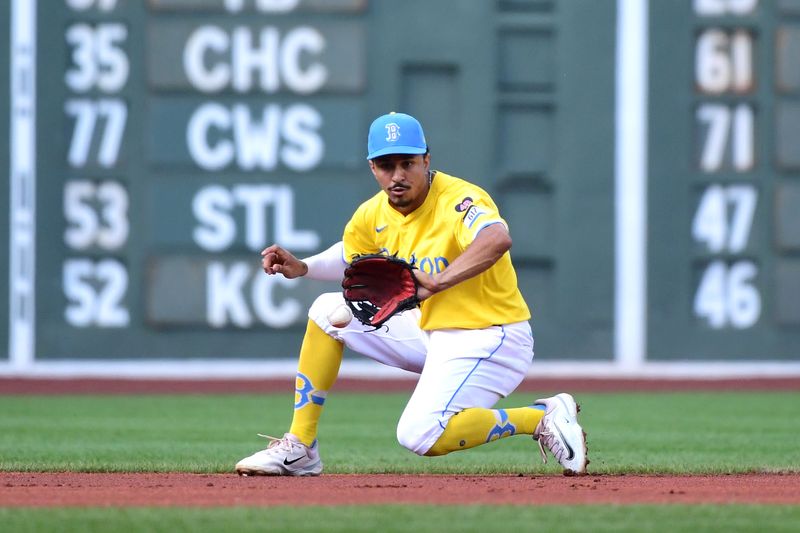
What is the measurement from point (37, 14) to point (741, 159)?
481cm

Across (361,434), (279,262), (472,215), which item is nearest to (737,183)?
(361,434)

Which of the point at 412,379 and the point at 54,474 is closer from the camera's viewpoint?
the point at 54,474

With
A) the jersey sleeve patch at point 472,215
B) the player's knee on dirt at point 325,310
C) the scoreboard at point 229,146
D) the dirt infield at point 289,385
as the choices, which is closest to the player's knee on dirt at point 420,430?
the player's knee on dirt at point 325,310

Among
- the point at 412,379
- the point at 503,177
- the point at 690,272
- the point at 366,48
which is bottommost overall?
the point at 412,379

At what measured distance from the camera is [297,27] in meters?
9.98

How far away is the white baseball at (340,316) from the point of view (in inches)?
207

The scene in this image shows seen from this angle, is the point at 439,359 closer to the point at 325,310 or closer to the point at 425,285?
the point at 425,285

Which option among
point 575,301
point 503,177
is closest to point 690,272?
point 575,301

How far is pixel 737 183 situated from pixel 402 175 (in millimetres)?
5520

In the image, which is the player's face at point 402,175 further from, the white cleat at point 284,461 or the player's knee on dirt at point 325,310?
the white cleat at point 284,461

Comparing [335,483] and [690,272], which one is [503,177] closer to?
[690,272]

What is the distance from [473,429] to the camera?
5.16 metres

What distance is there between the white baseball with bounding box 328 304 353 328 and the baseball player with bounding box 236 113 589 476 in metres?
0.05

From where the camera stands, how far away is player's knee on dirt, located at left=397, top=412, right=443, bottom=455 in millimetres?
5125
